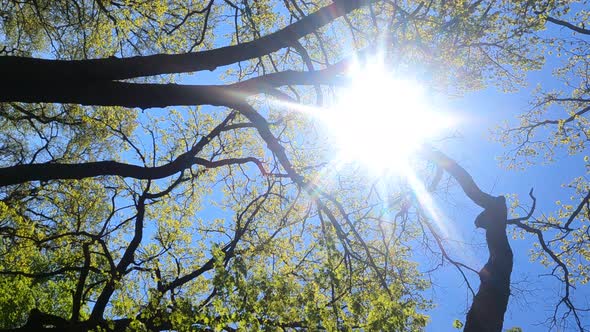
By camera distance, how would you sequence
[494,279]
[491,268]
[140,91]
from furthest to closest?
1. [491,268]
2. [494,279]
3. [140,91]

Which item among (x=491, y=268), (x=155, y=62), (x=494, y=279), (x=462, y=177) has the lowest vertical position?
(x=494, y=279)

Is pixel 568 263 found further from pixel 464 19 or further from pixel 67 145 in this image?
pixel 67 145

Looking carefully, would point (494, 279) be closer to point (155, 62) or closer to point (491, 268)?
point (491, 268)

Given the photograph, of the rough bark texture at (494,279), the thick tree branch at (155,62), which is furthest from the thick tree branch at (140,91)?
the rough bark texture at (494,279)

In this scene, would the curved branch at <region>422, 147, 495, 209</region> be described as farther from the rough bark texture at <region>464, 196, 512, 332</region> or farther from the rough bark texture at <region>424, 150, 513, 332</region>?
the rough bark texture at <region>464, 196, 512, 332</region>

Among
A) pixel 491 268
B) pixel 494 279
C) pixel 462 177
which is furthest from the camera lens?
pixel 462 177

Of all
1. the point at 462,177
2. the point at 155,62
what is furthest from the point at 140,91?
the point at 462,177

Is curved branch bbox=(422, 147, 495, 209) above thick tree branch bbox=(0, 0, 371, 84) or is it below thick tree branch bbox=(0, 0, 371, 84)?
above

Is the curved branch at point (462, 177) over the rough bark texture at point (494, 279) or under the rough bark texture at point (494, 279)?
over

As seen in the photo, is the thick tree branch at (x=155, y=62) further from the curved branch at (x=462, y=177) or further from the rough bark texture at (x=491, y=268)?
the rough bark texture at (x=491, y=268)

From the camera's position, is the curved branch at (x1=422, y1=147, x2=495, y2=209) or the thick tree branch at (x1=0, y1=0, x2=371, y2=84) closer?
the thick tree branch at (x1=0, y1=0, x2=371, y2=84)

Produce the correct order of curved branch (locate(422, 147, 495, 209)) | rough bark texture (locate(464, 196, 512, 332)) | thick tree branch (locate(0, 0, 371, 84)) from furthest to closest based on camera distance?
curved branch (locate(422, 147, 495, 209))
rough bark texture (locate(464, 196, 512, 332))
thick tree branch (locate(0, 0, 371, 84))

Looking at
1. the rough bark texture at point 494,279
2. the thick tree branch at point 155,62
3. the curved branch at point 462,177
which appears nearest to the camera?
the thick tree branch at point 155,62

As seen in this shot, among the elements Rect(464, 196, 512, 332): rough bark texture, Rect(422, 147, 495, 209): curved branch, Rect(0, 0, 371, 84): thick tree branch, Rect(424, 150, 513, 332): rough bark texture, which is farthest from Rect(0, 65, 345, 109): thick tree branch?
Rect(464, 196, 512, 332): rough bark texture
